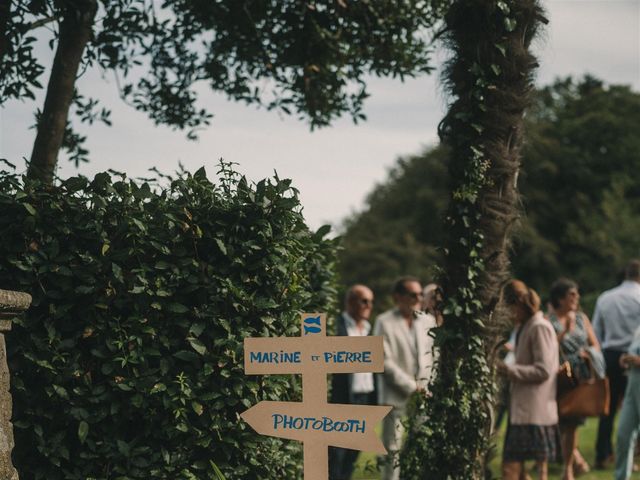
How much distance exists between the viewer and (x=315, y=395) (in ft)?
13.7

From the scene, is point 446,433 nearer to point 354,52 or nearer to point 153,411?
point 153,411

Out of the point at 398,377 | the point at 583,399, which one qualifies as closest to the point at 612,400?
the point at 583,399

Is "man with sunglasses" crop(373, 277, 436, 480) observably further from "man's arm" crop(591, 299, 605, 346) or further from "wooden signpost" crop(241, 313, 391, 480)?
"wooden signpost" crop(241, 313, 391, 480)

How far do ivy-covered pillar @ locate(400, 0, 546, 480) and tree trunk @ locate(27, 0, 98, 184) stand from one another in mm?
2982

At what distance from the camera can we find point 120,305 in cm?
455

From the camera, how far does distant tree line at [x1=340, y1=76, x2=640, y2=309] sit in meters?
34.9

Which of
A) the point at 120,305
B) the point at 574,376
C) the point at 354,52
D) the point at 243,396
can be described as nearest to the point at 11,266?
the point at 120,305

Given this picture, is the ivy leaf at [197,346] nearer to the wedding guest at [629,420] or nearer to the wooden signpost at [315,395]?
the wooden signpost at [315,395]

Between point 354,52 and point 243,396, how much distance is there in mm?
4266

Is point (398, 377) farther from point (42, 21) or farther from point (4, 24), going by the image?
point (4, 24)

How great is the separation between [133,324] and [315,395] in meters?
1.07

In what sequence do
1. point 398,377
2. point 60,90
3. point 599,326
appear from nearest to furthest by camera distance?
point 60,90 → point 398,377 → point 599,326

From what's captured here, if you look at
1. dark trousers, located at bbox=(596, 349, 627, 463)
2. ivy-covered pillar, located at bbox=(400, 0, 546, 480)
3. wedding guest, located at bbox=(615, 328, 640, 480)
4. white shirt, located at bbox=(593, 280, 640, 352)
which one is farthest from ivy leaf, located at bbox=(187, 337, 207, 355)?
white shirt, located at bbox=(593, 280, 640, 352)

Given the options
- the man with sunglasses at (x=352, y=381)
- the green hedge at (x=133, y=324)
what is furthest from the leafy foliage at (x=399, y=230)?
the green hedge at (x=133, y=324)
